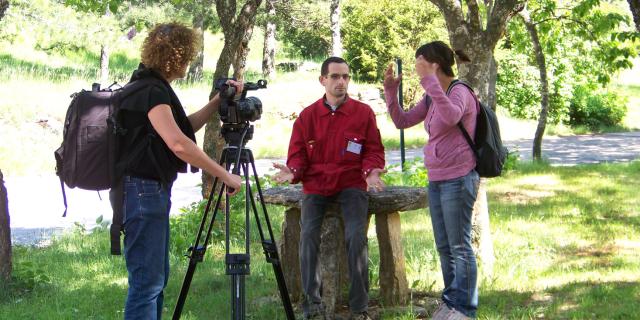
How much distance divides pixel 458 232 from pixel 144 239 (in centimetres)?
198

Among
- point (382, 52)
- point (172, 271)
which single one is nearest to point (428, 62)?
point (172, 271)

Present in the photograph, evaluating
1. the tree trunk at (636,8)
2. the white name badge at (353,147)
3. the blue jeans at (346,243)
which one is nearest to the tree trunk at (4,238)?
the blue jeans at (346,243)

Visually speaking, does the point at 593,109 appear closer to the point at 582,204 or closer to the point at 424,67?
the point at 582,204

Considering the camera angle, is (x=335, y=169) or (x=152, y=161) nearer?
(x=152, y=161)

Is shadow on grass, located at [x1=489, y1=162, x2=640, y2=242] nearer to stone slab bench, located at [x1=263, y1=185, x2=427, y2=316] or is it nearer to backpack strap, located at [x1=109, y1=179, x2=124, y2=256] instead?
stone slab bench, located at [x1=263, y1=185, x2=427, y2=316]

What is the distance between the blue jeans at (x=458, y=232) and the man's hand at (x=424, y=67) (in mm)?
674

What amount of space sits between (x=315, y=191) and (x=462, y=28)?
7.69 feet

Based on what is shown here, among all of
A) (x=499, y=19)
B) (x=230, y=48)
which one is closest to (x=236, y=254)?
(x=499, y=19)

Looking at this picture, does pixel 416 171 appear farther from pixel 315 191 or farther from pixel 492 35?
pixel 315 191

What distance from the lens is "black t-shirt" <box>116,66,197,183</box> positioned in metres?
3.95

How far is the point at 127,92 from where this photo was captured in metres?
3.98

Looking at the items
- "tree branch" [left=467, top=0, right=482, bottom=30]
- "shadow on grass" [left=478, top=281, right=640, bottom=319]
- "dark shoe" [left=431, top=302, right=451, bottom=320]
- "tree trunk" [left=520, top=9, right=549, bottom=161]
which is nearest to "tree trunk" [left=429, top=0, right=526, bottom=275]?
"tree branch" [left=467, top=0, right=482, bottom=30]

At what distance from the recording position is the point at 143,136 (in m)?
4.00

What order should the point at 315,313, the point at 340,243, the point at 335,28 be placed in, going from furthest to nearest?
1. the point at 335,28
2. the point at 340,243
3. the point at 315,313
